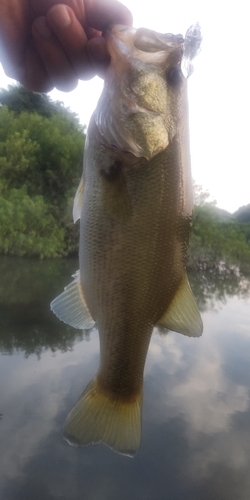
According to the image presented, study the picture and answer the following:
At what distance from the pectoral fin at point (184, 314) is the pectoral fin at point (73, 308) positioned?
0.24 m

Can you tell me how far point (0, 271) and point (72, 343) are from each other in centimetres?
413

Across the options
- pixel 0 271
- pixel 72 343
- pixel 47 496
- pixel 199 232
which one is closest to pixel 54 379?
pixel 72 343

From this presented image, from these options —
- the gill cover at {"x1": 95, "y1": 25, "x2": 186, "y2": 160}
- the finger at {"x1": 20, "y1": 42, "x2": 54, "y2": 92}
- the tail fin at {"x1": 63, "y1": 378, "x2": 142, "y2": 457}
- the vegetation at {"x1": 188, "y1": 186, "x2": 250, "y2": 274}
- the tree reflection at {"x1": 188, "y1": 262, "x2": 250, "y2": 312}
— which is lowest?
the tail fin at {"x1": 63, "y1": 378, "x2": 142, "y2": 457}

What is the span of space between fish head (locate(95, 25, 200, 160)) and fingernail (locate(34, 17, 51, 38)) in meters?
0.18

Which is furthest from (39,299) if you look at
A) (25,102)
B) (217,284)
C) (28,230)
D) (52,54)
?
Result: (25,102)

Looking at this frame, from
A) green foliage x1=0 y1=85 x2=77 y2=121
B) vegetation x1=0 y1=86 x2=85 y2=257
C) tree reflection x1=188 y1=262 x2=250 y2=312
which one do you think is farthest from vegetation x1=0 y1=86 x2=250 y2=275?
green foliage x1=0 y1=85 x2=77 y2=121

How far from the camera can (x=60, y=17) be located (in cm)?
128

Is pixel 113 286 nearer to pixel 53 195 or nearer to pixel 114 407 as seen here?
pixel 114 407

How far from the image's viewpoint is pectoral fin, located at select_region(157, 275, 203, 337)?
1306 mm

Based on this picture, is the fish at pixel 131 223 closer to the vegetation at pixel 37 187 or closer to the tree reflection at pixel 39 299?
the tree reflection at pixel 39 299

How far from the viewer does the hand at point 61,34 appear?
4.31 ft

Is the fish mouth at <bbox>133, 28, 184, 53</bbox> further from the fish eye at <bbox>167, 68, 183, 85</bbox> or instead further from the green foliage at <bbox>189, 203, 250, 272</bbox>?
the green foliage at <bbox>189, 203, 250, 272</bbox>

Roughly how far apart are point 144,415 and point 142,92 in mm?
7377

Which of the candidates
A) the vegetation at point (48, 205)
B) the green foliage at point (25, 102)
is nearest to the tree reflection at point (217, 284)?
the vegetation at point (48, 205)
